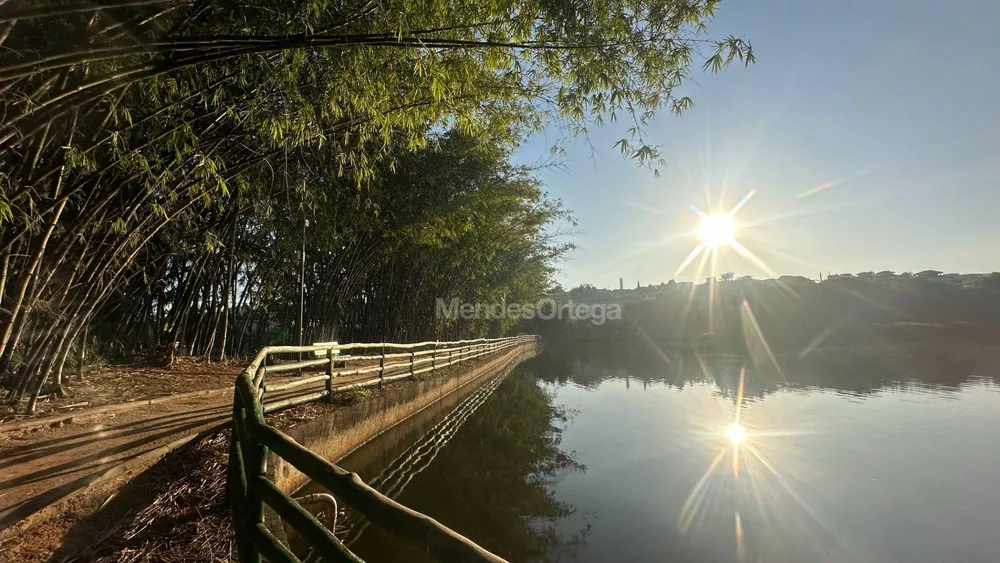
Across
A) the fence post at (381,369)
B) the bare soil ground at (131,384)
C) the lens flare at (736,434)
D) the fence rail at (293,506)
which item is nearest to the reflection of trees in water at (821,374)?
the lens flare at (736,434)

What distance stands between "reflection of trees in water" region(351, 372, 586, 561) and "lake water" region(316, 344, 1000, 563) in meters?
0.02

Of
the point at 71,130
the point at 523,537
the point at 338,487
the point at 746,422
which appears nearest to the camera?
the point at 338,487

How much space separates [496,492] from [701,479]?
2744 millimetres

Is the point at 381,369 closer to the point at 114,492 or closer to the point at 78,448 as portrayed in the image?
the point at 78,448

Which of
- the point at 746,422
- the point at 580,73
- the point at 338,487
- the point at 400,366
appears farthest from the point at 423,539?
the point at 746,422

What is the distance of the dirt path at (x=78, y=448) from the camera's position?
2.52m

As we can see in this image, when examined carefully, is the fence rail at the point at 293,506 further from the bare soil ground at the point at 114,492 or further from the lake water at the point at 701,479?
the lake water at the point at 701,479

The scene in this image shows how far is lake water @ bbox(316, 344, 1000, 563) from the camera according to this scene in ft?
13.5

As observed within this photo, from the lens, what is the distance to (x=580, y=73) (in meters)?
3.40

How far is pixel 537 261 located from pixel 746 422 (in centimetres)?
1563

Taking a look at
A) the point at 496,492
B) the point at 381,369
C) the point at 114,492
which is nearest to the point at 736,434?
the point at 496,492

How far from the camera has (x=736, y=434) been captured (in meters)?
8.01

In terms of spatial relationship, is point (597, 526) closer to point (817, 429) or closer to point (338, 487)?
point (338, 487)

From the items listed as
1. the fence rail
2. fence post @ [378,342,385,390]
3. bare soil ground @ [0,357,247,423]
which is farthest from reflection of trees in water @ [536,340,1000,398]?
the fence rail
